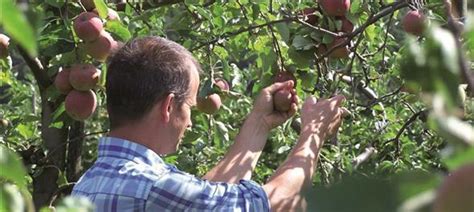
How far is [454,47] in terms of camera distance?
46 centimetres

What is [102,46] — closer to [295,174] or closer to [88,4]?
[88,4]

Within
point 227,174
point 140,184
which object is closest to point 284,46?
point 227,174

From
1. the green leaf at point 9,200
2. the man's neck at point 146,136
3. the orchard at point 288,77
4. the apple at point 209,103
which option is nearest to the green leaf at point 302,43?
the orchard at point 288,77

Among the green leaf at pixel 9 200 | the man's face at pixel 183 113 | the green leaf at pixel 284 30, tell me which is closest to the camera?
the green leaf at pixel 9 200

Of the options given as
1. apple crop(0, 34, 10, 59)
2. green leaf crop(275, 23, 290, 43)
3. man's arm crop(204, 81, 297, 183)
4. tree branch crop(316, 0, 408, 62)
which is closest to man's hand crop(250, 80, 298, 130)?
Answer: man's arm crop(204, 81, 297, 183)

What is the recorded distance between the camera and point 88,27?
2195 mm

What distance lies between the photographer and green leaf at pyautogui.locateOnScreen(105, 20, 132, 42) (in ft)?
7.67

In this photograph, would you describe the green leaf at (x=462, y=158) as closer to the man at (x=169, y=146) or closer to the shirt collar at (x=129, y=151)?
the man at (x=169, y=146)

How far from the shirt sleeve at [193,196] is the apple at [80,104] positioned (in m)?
0.69

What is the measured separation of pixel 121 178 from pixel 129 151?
10 cm

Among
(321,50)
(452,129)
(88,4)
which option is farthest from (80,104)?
(452,129)

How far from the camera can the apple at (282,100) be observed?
1985 mm

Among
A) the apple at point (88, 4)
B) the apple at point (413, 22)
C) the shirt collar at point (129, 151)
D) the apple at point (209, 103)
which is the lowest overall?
the apple at point (209, 103)

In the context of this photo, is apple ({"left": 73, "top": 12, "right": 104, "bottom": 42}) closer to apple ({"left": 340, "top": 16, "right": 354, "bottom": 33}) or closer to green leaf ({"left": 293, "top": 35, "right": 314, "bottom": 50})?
green leaf ({"left": 293, "top": 35, "right": 314, "bottom": 50})
